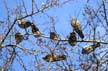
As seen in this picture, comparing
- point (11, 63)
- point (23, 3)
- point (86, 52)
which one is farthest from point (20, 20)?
point (86, 52)

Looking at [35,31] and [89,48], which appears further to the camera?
[35,31]

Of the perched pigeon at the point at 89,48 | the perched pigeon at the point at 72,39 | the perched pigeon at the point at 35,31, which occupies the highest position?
the perched pigeon at the point at 35,31

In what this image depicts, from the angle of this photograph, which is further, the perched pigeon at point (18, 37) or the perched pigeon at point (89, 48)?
the perched pigeon at point (18, 37)

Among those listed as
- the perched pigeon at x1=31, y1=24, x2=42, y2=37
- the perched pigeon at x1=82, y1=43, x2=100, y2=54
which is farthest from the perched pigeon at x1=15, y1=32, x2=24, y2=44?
the perched pigeon at x1=82, y1=43, x2=100, y2=54

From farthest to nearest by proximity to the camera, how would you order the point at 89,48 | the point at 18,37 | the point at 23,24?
the point at 18,37 < the point at 23,24 < the point at 89,48

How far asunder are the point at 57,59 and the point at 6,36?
4.55ft

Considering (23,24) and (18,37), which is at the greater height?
(23,24)

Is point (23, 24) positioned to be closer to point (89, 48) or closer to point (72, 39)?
point (72, 39)

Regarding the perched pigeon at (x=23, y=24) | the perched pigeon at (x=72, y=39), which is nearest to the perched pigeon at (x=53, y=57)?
the perched pigeon at (x=72, y=39)

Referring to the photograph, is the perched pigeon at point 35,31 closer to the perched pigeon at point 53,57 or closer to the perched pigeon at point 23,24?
the perched pigeon at point 23,24

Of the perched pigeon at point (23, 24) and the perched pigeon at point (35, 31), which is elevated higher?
the perched pigeon at point (23, 24)

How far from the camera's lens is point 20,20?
1102 centimetres

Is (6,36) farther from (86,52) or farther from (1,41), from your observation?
(86,52)

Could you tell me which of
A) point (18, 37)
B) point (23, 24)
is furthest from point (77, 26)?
point (18, 37)
